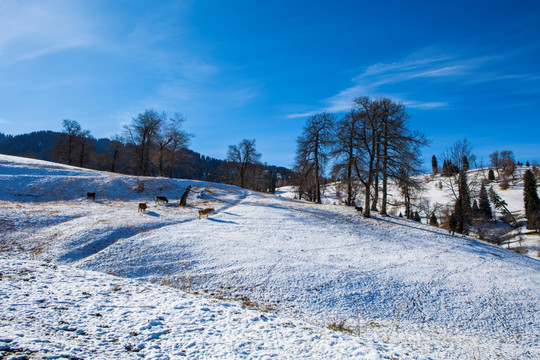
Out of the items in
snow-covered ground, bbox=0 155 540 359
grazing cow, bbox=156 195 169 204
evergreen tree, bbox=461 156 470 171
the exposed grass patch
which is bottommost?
the exposed grass patch

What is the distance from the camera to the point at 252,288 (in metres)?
10.5

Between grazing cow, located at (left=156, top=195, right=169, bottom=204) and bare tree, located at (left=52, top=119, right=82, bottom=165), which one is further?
bare tree, located at (left=52, top=119, right=82, bottom=165)

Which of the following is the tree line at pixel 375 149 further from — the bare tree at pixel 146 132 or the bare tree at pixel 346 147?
the bare tree at pixel 146 132

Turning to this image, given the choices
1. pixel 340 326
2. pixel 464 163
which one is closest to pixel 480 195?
pixel 464 163

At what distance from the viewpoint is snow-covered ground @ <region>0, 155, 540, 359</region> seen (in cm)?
548

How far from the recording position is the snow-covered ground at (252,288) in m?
5.48

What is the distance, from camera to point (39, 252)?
42.6ft

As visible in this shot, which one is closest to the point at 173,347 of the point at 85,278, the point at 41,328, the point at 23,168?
the point at 41,328

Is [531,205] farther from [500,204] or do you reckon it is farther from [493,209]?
[493,209]

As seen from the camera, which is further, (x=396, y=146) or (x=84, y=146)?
(x=84, y=146)

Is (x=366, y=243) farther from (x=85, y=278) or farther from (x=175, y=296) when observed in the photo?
(x=85, y=278)

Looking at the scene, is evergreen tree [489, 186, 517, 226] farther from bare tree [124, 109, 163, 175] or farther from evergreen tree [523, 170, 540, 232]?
bare tree [124, 109, 163, 175]

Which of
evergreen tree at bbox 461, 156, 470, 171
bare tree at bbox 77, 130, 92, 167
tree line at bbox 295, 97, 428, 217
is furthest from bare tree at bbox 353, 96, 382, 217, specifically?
bare tree at bbox 77, 130, 92, 167

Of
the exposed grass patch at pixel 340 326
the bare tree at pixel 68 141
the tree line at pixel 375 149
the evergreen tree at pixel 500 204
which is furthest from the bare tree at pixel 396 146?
the bare tree at pixel 68 141
